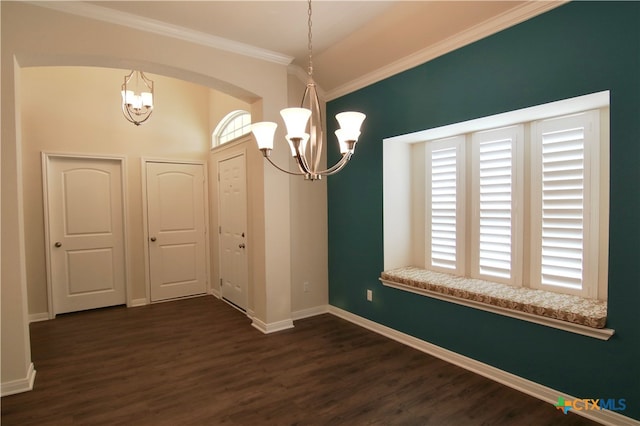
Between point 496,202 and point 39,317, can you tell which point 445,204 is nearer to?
point 496,202

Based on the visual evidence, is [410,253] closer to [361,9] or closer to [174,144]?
[361,9]

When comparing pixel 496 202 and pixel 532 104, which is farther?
pixel 496 202

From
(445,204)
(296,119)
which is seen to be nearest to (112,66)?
(296,119)

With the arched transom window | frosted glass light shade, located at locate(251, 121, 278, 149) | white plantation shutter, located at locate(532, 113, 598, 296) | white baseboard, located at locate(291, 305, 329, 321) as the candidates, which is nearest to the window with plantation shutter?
white plantation shutter, located at locate(532, 113, 598, 296)

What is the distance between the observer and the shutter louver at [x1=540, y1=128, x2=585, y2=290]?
246 centimetres

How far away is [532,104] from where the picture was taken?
240 cm

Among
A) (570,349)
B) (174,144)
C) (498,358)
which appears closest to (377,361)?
(498,358)

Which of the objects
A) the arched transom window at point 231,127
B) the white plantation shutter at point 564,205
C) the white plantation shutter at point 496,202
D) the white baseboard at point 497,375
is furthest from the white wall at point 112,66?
the white plantation shutter at point 564,205

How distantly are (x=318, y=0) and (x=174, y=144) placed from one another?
10.9 feet

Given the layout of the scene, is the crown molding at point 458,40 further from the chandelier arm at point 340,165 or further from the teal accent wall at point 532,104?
the chandelier arm at point 340,165

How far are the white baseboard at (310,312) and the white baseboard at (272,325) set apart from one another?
254 millimetres

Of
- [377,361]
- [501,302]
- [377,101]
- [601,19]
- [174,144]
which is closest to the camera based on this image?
[601,19]

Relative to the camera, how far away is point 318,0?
2648 mm

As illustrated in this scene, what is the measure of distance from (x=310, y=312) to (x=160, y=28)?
3404 mm
